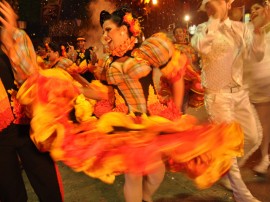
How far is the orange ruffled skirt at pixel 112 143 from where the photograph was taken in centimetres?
259

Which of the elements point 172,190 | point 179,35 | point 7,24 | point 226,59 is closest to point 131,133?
point 7,24

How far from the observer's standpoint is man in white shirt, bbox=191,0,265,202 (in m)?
3.70

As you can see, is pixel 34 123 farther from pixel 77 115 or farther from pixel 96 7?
pixel 96 7

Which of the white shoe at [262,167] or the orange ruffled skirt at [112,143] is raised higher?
the orange ruffled skirt at [112,143]

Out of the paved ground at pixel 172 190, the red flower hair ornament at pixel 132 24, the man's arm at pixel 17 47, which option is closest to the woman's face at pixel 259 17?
the paved ground at pixel 172 190

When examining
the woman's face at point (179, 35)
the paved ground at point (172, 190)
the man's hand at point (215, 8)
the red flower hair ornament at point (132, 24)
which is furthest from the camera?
the woman's face at point (179, 35)

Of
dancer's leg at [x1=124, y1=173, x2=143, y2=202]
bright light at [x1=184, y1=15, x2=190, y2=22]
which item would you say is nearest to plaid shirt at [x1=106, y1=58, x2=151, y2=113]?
dancer's leg at [x1=124, y1=173, x2=143, y2=202]

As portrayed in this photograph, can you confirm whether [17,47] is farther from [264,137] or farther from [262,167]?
[264,137]

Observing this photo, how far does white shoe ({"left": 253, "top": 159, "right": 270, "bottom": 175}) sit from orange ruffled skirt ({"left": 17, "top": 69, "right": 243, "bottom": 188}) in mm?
1918

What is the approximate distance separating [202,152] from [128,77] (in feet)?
3.21

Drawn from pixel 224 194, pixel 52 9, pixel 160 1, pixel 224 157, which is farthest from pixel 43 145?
pixel 160 1

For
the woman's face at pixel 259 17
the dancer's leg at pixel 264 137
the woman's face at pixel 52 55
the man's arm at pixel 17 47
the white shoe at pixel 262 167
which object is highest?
the woman's face at pixel 259 17

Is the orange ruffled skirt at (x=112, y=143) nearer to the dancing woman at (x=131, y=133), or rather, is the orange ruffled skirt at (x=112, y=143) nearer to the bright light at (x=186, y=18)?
the dancing woman at (x=131, y=133)

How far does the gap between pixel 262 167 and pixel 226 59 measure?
1652 mm
